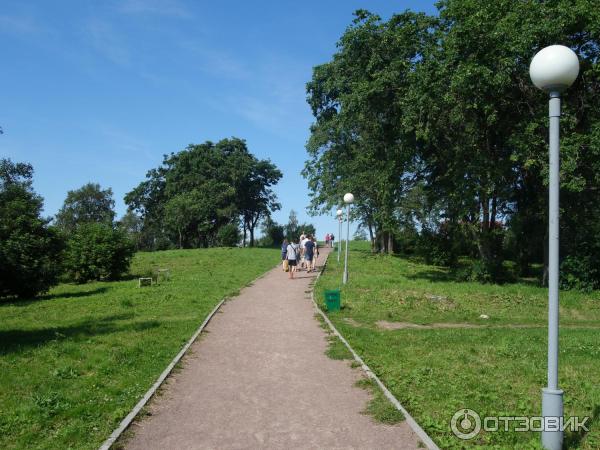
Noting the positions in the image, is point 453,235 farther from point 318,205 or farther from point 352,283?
point 352,283

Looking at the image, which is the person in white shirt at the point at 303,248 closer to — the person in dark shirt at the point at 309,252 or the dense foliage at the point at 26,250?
the person in dark shirt at the point at 309,252

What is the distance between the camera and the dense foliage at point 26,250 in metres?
22.8

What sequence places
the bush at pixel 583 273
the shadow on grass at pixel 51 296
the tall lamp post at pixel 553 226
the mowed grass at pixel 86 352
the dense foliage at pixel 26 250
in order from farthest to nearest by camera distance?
the dense foliage at pixel 26 250 < the shadow on grass at pixel 51 296 < the bush at pixel 583 273 < the mowed grass at pixel 86 352 < the tall lamp post at pixel 553 226

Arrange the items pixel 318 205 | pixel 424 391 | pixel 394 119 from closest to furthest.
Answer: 1. pixel 424 391
2. pixel 394 119
3. pixel 318 205

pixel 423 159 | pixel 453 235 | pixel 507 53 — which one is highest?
pixel 507 53

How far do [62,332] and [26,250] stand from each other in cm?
1245

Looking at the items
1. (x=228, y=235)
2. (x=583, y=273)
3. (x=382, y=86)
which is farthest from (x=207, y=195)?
(x=583, y=273)

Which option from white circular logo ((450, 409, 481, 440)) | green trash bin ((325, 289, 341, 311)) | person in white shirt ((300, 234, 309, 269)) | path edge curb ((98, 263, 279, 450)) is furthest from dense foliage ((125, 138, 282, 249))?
white circular logo ((450, 409, 481, 440))

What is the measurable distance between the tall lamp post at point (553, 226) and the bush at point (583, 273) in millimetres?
18462

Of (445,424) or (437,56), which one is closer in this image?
(445,424)

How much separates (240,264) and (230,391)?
25687 millimetres

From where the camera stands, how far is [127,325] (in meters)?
13.1

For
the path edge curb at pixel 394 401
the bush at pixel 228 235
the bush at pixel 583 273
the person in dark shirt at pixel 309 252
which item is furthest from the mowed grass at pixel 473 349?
the bush at pixel 228 235

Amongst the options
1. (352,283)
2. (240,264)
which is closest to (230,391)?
(352,283)
